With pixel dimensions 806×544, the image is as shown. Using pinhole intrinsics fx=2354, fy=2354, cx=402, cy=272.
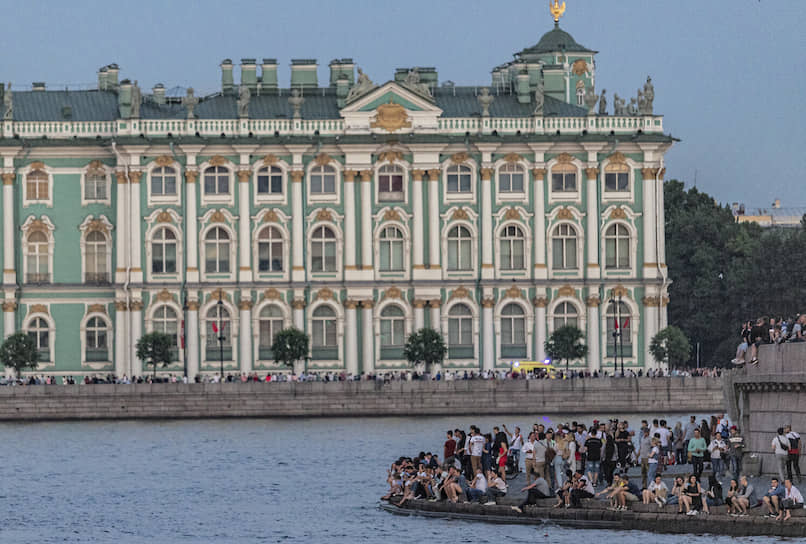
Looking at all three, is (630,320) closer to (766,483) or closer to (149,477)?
(149,477)

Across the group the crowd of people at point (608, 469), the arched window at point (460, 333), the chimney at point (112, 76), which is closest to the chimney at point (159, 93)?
the chimney at point (112, 76)

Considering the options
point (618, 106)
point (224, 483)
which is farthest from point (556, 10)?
point (224, 483)

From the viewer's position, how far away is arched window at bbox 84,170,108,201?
343 feet

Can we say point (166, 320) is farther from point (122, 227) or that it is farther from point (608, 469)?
point (608, 469)

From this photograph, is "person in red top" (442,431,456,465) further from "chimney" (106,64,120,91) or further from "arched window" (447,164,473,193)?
"chimney" (106,64,120,91)

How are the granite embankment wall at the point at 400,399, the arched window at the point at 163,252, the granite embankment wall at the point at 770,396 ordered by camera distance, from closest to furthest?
the granite embankment wall at the point at 770,396 → the granite embankment wall at the point at 400,399 → the arched window at the point at 163,252

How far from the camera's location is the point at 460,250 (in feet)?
344

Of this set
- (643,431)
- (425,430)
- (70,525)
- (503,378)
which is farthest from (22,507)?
(503,378)

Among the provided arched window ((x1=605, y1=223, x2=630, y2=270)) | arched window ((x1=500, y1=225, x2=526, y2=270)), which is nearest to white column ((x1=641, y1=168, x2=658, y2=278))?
arched window ((x1=605, y1=223, x2=630, y2=270))

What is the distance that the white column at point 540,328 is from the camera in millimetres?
104125

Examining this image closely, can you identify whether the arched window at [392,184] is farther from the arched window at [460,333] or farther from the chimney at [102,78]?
the chimney at [102,78]

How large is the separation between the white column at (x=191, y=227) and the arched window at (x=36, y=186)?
20.6 feet

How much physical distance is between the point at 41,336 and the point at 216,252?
8518 mm

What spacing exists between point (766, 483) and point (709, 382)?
43981 millimetres
